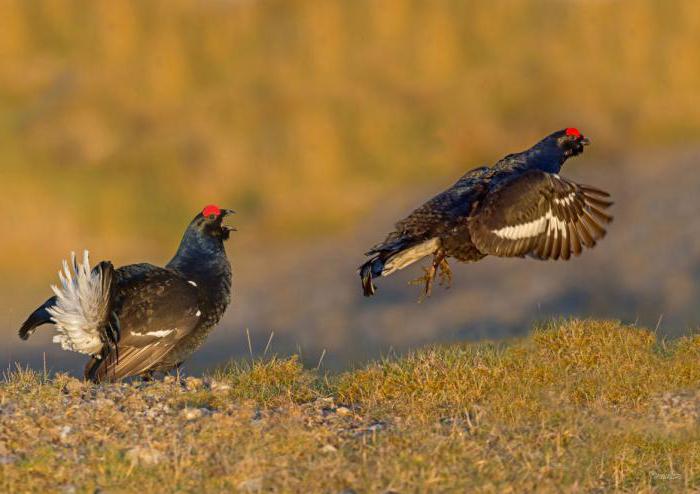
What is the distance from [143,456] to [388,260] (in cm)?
416

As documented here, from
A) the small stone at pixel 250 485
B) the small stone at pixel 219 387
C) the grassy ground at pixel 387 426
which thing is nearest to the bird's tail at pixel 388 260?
the grassy ground at pixel 387 426

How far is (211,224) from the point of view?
10.6m

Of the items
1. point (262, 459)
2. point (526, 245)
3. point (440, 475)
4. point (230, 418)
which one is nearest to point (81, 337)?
point (230, 418)

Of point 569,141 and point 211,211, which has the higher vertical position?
point 569,141

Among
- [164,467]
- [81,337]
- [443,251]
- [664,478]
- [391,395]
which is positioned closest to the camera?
[164,467]

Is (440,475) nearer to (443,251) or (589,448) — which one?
(589,448)

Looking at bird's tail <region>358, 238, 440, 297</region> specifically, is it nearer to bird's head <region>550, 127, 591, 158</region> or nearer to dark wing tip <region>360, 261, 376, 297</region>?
dark wing tip <region>360, 261, 376, 297</region>

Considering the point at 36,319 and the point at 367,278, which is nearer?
the point at 36,319

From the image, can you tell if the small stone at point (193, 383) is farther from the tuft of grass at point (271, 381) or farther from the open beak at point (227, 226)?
the open beak at point (227, 226)

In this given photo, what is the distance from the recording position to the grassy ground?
6.29 meters

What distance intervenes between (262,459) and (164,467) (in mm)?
716

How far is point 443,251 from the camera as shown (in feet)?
34.2

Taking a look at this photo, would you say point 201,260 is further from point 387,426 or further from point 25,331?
point 387,426

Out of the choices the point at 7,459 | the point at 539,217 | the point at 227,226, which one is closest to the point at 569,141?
the point at 539,217
